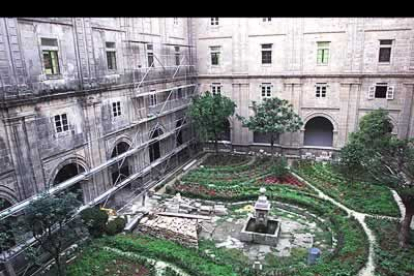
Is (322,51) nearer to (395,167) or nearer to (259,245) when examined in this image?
(395,167)

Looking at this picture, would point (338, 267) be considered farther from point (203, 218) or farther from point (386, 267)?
point (203, 218)

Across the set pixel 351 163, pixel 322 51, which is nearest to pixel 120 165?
pixel 351 163

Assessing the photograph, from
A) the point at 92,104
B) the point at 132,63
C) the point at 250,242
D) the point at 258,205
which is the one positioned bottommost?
the point at 250,242

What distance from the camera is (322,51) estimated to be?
2066 centimetres

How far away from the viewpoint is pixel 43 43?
12148mm

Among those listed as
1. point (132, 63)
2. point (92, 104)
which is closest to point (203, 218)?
point (92, 104)

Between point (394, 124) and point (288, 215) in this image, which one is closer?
point (288, 215)

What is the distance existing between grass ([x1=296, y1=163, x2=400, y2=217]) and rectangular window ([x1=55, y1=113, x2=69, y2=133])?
12.4 m

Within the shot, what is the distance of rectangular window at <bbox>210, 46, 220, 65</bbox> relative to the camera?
2283 cm

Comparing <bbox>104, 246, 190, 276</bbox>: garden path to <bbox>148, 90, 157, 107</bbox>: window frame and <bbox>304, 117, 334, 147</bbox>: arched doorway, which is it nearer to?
<bbox>148, 90, 157, 107</bbox>: window frame

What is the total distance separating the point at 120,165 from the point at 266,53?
479 inches

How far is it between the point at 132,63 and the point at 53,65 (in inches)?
193

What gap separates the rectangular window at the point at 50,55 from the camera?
1223 centimetres

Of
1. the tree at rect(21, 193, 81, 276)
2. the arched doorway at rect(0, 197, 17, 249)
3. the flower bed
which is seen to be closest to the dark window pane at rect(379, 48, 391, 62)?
the flower bed
